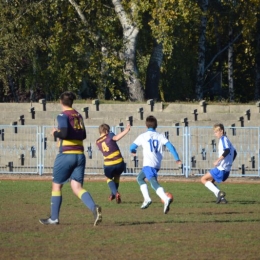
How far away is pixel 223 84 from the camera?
63.7 m

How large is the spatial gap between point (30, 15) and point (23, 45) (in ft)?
4.89

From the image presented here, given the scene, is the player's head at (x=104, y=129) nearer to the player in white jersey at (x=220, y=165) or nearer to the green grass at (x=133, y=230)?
the green grass at (x=133, y=230)

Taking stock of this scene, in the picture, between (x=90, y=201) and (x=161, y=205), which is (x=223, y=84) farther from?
(x=90, y=201)

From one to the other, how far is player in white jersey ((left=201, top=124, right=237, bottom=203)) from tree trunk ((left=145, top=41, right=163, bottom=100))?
71.5 feet

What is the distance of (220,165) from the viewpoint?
20.7 metres

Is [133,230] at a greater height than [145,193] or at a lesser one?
lesser

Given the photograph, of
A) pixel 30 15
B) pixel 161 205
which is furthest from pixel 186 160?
pixel 30 15

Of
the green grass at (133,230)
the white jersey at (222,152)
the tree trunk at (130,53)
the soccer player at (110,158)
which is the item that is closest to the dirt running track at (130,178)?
the green grass at (133,230)

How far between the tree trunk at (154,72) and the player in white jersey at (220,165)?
21.8m

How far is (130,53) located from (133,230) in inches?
1075

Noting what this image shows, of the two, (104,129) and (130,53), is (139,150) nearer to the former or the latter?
(104,129)

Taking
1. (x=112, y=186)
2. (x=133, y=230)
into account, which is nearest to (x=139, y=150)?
(x=112, y=186)

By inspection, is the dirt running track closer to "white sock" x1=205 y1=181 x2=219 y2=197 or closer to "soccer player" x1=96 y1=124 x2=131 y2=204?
"soccer player" x1=96 y1=124 x2=131 y2=204

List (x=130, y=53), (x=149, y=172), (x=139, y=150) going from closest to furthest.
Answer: (x=149, y=172)
(x=139, y=150)
(x=130, y=53)
